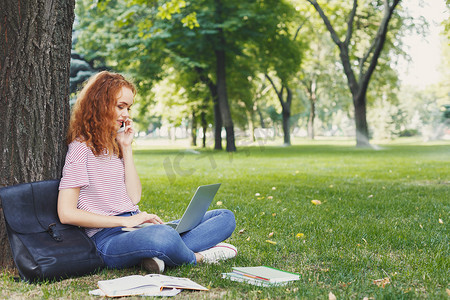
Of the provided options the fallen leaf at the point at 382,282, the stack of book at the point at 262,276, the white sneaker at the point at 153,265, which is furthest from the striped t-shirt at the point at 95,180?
the fallen leaf at the point at 382,282

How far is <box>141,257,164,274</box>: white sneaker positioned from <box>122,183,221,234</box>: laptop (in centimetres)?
24

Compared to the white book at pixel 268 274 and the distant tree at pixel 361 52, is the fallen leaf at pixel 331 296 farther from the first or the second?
the distant tree at pixel 361 52

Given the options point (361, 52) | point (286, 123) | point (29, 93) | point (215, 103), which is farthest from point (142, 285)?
point (286, 123)

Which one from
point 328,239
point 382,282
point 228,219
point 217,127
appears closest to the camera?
point 382,282

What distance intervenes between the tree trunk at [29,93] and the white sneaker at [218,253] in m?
1.26

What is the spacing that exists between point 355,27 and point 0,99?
27.6 meters

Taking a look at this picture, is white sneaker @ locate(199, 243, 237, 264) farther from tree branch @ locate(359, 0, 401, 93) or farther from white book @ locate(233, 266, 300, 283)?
tree branch @ locate(359, 0, 401, 93)

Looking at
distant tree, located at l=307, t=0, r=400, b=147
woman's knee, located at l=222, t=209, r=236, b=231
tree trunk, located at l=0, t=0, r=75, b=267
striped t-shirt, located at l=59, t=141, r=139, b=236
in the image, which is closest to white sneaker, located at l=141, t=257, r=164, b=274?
striped t-shirt, located at l=59, t=141, r=139, b=236

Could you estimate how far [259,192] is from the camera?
8.05m

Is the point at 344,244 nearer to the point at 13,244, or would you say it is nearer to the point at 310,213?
the point at 310,213

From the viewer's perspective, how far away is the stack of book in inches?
116

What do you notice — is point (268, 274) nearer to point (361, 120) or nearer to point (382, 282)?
point (382, 282)

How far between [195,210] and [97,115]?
97 cm

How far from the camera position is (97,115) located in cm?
339
